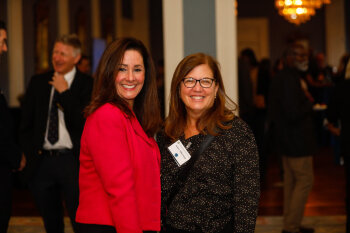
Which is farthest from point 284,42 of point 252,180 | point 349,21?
point 252,180

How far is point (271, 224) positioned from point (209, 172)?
274 centimetres

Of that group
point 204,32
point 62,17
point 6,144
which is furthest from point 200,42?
Result: point 62,17

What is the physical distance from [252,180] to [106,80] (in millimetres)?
800

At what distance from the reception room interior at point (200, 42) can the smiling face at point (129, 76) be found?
152 cm

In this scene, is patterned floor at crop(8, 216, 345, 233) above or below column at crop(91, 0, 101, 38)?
below

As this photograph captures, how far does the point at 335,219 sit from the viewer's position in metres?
4.84

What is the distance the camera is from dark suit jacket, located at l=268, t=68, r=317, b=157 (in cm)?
427

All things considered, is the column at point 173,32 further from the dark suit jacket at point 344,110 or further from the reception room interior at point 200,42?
the dark suit jacket at point 344,110

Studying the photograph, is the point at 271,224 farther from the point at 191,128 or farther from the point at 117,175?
the point at 117,175

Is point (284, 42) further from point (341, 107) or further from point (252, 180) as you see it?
point (252, 180)

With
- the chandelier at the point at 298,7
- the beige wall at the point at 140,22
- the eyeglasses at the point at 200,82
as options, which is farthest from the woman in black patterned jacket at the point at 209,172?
the beige wall at the point at 140,22

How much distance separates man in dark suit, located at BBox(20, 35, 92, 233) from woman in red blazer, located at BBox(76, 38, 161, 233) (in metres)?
1.33

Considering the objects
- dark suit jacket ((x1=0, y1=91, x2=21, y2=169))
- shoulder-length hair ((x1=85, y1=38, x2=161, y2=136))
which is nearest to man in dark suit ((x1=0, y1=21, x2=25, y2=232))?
dark suit jacket ((x1=0, y1=91, x2=21, y2=169))

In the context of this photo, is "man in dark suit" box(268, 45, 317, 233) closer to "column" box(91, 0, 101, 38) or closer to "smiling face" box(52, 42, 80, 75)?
"smiling face" box(52, 42, 80, 75)
